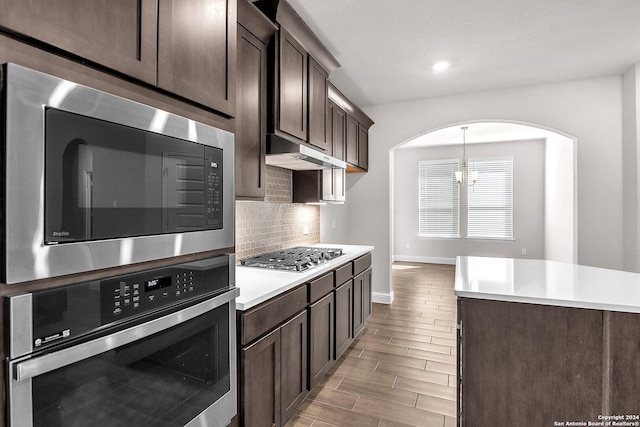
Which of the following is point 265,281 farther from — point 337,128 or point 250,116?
point 337,128

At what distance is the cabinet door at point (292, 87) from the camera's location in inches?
92.0

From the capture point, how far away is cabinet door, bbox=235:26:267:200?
1965mm

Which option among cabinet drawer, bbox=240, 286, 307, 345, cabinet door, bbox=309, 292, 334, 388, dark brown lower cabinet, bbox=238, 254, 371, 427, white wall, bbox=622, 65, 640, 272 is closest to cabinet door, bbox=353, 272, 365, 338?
dark brown lower cabinet, bbox=238, 254, 371, 427

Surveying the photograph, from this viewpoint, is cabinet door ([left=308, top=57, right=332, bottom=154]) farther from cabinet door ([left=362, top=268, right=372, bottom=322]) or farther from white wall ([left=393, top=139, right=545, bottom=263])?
white wall ([left=393, top=139, right=545, bottom=263])

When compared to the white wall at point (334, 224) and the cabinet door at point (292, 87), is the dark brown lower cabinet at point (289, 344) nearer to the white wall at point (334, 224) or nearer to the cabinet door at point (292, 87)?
the cabinet door at point (292, 87)

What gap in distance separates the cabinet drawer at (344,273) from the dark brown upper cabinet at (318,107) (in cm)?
110

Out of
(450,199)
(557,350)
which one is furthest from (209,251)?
(450,199)

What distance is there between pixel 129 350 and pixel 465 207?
26.2 feet

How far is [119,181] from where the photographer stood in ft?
3.11

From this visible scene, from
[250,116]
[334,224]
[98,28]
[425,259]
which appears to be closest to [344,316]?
[334,224]

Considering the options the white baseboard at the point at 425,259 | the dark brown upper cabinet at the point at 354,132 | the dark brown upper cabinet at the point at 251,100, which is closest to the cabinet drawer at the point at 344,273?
the dark brown upper cabinet at the point at 251,100

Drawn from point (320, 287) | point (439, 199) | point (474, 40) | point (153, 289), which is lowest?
point (320, 287)

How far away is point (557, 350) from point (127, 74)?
7.30 feet

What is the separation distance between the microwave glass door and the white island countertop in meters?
1.48
